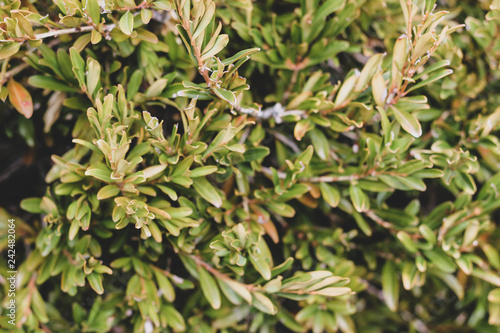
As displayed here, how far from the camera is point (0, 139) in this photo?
64.1 inches

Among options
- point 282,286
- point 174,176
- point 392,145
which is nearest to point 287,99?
point 392,145

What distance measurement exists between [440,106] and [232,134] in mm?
948

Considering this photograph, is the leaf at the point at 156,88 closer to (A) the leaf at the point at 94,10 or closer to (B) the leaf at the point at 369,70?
(A) the leaf at the point at 94,10

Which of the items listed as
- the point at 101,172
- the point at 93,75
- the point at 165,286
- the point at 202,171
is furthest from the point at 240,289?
the point at 93,75

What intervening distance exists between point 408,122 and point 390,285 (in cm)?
69

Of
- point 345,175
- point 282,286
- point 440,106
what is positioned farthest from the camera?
point 440,106

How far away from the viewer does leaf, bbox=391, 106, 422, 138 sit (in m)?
1.13

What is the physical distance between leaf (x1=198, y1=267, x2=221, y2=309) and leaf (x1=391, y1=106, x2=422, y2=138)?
0.73m

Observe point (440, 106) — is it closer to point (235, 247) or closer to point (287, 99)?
point (287, 99)

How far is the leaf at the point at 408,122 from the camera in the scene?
3.70 feet

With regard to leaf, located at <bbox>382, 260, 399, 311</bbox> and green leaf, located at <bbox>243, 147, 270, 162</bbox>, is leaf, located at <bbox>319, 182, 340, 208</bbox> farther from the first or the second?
leaf, located at <bbox>382, 260, 399, 311</bbox>

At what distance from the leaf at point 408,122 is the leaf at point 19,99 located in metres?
1.07

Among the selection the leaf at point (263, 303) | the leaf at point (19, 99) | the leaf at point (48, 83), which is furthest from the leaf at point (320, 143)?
the leaf at point (19, 99)

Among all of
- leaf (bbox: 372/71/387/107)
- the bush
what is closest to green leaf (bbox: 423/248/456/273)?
the bush
